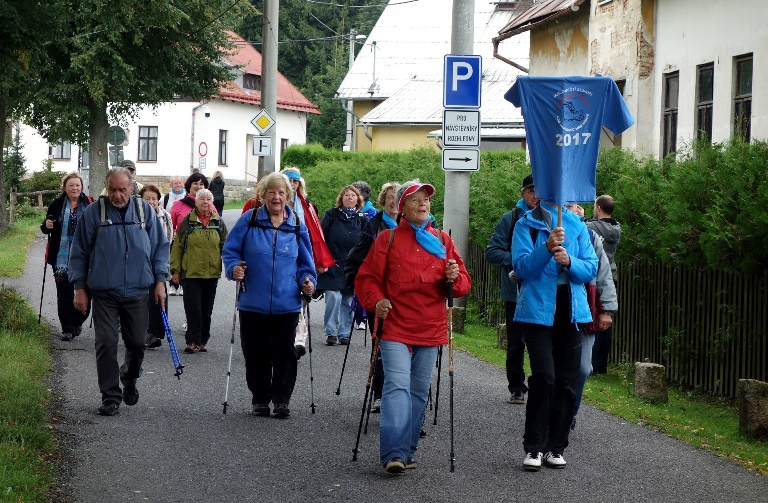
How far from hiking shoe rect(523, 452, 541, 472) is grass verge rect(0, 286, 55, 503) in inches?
118

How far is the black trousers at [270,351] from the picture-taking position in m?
10.2

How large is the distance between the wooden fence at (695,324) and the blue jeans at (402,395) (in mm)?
4325

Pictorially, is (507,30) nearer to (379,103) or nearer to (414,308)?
(414,308)

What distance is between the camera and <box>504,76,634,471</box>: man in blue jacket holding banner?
A: 26.8 feet

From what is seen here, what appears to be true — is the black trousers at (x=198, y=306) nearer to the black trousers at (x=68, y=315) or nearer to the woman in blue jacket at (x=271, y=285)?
the black trousers at (x=68, y=315)

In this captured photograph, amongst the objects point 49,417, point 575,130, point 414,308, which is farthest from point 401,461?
point 49,417

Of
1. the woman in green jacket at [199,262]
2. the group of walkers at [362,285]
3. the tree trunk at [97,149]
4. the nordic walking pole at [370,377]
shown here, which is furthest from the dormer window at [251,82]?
the nordic walking pole at [370,377]

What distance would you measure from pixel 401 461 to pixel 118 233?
11.2 feet

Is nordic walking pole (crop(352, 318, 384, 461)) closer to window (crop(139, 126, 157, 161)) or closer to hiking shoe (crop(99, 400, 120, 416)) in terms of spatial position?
hiking shoe (crop(99, 400, 120, 416))

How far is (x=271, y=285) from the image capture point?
1006 centimetres

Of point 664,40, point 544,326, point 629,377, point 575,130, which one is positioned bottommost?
point 629,377

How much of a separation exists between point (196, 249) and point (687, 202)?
5.52m

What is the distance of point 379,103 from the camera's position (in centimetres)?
6184

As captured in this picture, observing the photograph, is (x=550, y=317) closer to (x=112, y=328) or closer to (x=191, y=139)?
(x=112, y=328)
